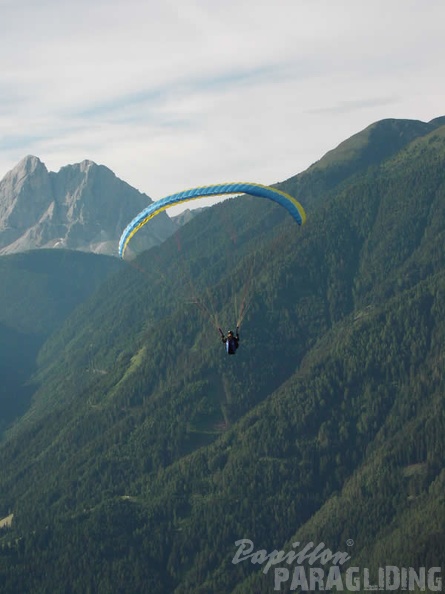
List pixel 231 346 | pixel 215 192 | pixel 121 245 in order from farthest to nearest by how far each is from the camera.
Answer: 1. pixel 121 245
2. pixel 215 192
3. pixel 231 346

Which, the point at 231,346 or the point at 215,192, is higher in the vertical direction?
the point at 215,192

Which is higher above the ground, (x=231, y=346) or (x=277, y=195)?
(x=277, y=195)

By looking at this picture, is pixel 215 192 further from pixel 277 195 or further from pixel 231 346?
pixel 231 346

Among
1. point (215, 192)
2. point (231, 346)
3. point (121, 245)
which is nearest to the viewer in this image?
point (231, 346)

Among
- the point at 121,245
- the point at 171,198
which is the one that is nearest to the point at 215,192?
the point at 171,198

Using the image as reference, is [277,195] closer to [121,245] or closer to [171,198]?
[171,198]

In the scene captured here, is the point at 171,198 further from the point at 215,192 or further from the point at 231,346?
the point at 231,346

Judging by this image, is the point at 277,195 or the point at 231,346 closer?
the point at 231,346

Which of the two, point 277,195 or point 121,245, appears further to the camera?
point 121,245
